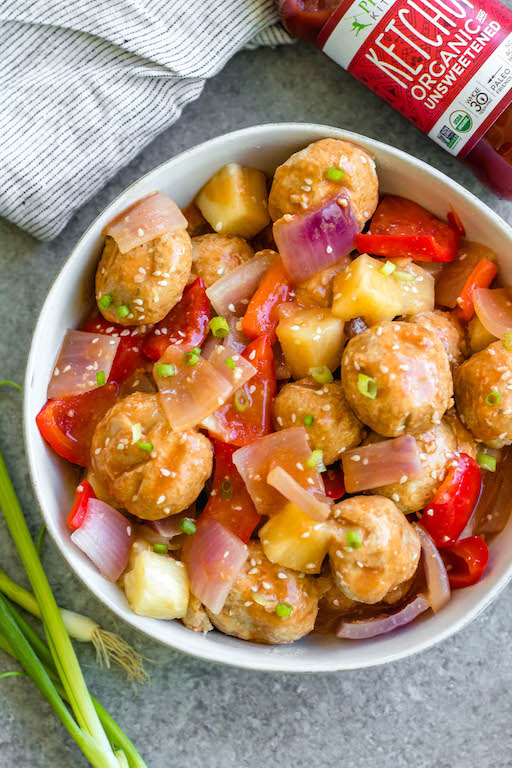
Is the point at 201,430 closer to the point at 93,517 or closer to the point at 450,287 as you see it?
the point at 93,517

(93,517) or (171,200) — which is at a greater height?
(171,200)

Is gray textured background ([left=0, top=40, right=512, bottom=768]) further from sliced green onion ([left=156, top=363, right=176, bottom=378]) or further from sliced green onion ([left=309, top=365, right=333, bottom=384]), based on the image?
sliced green onion ([left=309, top=365, right=333, bottom=384])

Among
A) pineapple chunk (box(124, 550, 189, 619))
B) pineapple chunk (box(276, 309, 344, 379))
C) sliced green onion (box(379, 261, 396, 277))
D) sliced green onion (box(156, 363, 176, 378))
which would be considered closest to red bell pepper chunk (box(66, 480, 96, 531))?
pineapple chunk (box(124, 550, 189, 619))

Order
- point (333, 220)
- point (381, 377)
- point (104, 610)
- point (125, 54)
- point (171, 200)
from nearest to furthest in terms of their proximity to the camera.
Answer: point (381, 377)
point (333, 220)
point (171, 200)
point (125, 54)
point (104, 610)

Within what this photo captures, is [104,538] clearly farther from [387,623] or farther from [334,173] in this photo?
[334,173]

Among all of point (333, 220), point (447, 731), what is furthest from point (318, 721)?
point (333, 220)

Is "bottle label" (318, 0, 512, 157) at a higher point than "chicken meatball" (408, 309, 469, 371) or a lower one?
higher
